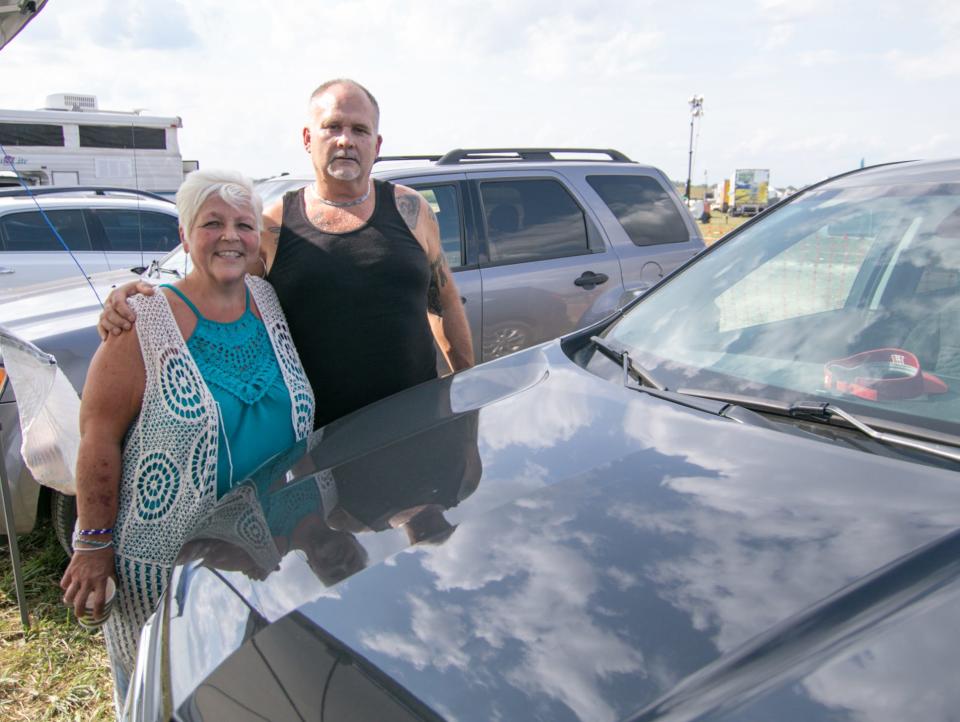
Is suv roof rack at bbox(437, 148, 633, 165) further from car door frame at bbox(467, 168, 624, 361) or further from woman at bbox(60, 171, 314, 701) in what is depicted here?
woman at bbox(60, 171, 314, 701)

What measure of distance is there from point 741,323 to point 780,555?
106 centimetres

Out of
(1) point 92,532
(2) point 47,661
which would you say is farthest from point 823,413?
(2) point 47,661

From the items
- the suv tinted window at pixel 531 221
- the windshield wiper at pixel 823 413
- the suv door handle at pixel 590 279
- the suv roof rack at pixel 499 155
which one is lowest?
the suv door handle at pixel 590 279

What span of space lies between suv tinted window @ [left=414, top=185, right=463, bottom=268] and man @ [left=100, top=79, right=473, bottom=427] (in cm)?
184

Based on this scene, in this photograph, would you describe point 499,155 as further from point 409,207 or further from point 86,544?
point 86,544

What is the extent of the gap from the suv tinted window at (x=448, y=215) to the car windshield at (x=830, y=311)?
7.16 ft

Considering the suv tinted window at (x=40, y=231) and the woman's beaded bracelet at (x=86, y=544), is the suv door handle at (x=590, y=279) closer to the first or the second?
the woman's beaded bracelet at (x=86, y=544)

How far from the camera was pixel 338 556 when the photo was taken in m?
1.34

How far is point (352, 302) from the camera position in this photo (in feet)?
7.90

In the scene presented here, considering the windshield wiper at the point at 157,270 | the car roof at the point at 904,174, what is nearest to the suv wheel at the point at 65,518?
the windshield wiper at the point at 157,270

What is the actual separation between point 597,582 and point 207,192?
5.08 ft

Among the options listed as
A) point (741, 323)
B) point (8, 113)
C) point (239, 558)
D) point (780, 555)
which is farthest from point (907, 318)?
point (8, 113)

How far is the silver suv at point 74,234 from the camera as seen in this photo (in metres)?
6.76

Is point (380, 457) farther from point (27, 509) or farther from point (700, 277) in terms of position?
point (27, 509)
